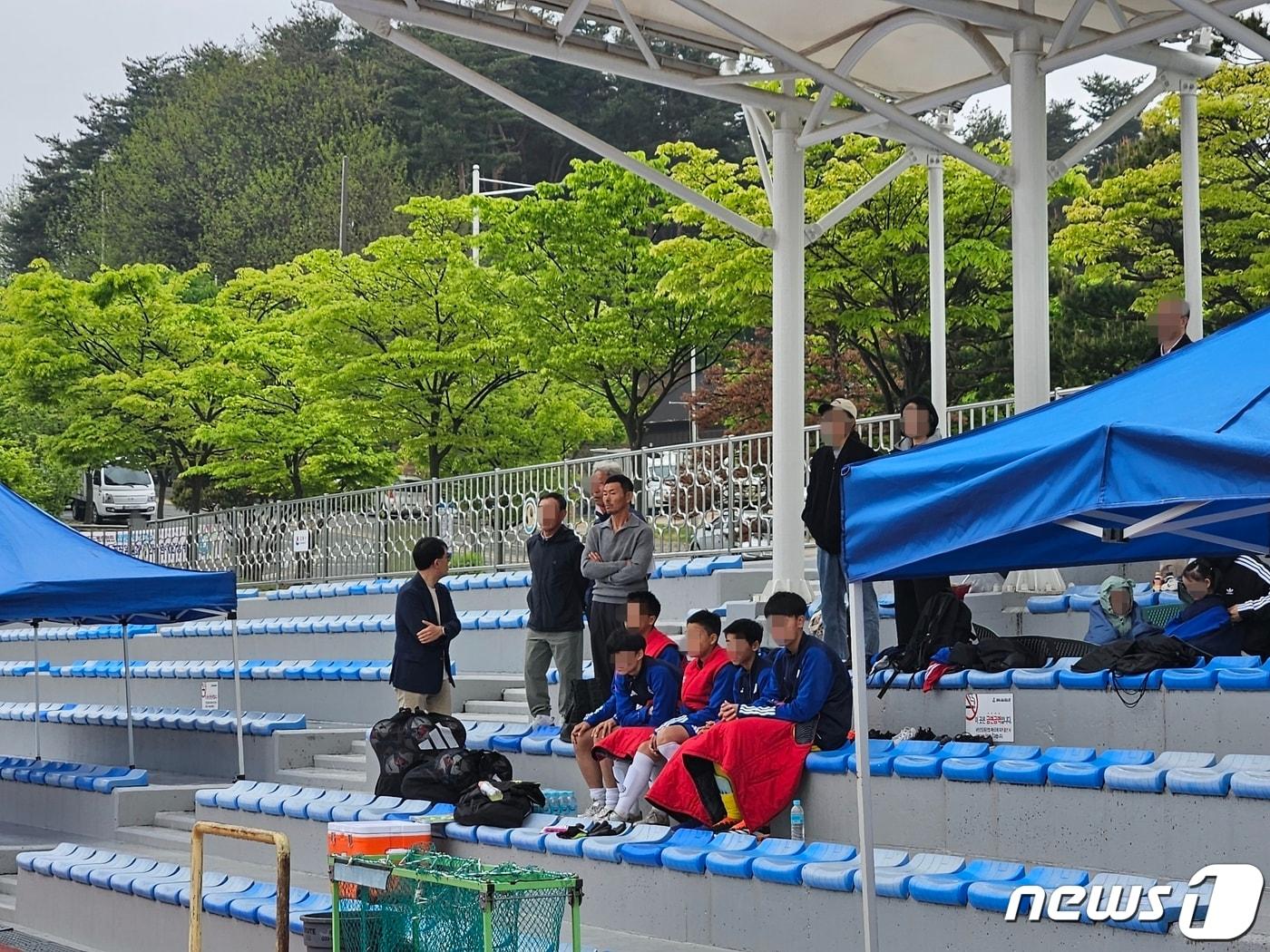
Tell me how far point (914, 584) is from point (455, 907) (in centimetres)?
531

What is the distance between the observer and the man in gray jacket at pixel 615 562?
36.7 ft

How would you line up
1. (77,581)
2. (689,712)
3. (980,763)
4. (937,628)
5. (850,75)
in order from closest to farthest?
(980,763) → (689,712) → (937,628) → (77,581) → (850,75)

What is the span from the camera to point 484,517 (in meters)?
19.2

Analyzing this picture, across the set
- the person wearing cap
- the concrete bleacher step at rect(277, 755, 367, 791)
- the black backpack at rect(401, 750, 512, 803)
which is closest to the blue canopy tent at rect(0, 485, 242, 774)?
the concrete bleacher step at rect(277, 755, 367, 791)

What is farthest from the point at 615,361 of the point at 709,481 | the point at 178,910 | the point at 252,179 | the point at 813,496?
the point at 252,179

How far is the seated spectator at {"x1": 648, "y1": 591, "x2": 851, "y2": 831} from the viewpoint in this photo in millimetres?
9039

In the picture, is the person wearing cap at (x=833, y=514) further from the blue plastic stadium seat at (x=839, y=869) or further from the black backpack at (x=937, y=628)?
the blue plastic stadium seat at (x=839, y=869)

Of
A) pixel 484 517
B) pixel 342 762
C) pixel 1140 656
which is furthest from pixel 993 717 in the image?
pixel 484 517

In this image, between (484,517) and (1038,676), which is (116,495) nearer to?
(484,517)

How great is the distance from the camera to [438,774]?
10289mm

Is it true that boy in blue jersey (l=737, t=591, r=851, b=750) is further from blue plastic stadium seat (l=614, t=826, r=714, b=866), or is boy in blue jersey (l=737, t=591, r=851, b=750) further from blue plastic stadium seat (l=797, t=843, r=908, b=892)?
blue plastic stadium seat (l=797, t=843, r=908, b=892)

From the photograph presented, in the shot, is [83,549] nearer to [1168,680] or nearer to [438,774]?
Result: [438,774]

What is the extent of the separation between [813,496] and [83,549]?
6319 millimetres

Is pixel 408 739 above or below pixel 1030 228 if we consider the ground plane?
below
